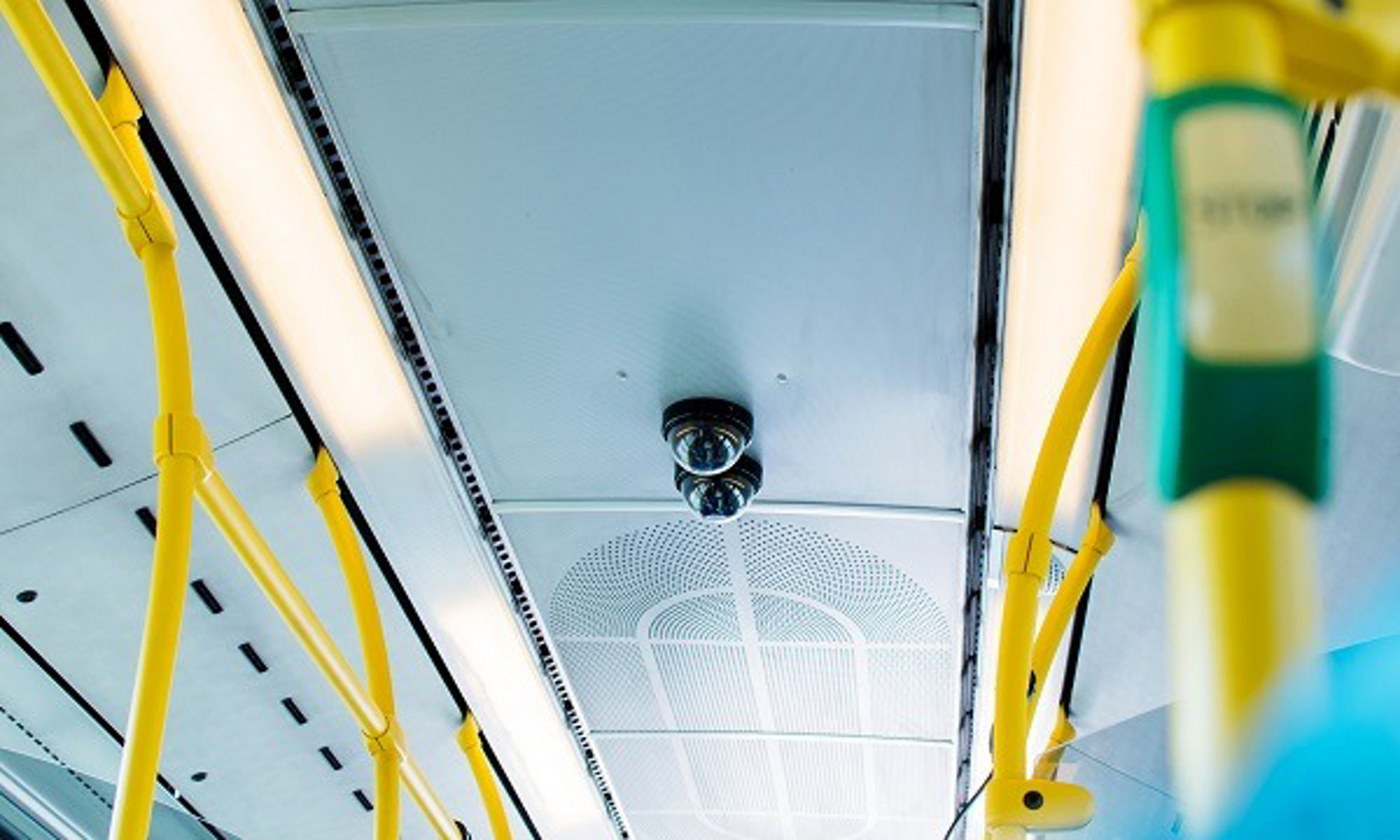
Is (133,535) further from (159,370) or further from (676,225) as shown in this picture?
(676,225)

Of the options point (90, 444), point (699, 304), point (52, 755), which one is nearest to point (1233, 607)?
point (699, 304)

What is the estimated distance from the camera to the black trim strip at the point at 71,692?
297cm

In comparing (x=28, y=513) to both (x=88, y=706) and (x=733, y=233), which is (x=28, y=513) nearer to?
(x=88, y=706)

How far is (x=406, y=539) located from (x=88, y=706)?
32.1 inches

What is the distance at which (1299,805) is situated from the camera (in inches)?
15.9

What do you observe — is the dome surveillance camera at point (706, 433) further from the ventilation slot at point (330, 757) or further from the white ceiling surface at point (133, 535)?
the ventilation slot at point (330, 757)

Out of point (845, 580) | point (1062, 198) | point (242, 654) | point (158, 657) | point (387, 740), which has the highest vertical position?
point (845, 580)

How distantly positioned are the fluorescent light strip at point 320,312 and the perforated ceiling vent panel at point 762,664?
15 cm

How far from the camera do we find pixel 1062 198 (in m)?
2.30

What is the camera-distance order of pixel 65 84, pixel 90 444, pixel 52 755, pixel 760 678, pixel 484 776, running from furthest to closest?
pixel 760 678 → pixel 484 776 → pixel 52 755 → pixel 90 444 → pixel 65 84

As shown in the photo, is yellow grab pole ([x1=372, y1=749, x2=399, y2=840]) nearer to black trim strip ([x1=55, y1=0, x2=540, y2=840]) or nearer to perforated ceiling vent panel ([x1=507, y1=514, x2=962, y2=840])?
black trim strip ([x1=55, y1=0, x2=540, y2=840])

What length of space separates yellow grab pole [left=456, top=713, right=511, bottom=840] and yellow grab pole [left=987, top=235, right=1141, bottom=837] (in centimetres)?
160

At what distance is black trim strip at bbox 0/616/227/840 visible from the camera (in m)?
2.97

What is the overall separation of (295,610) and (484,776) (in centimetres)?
112
